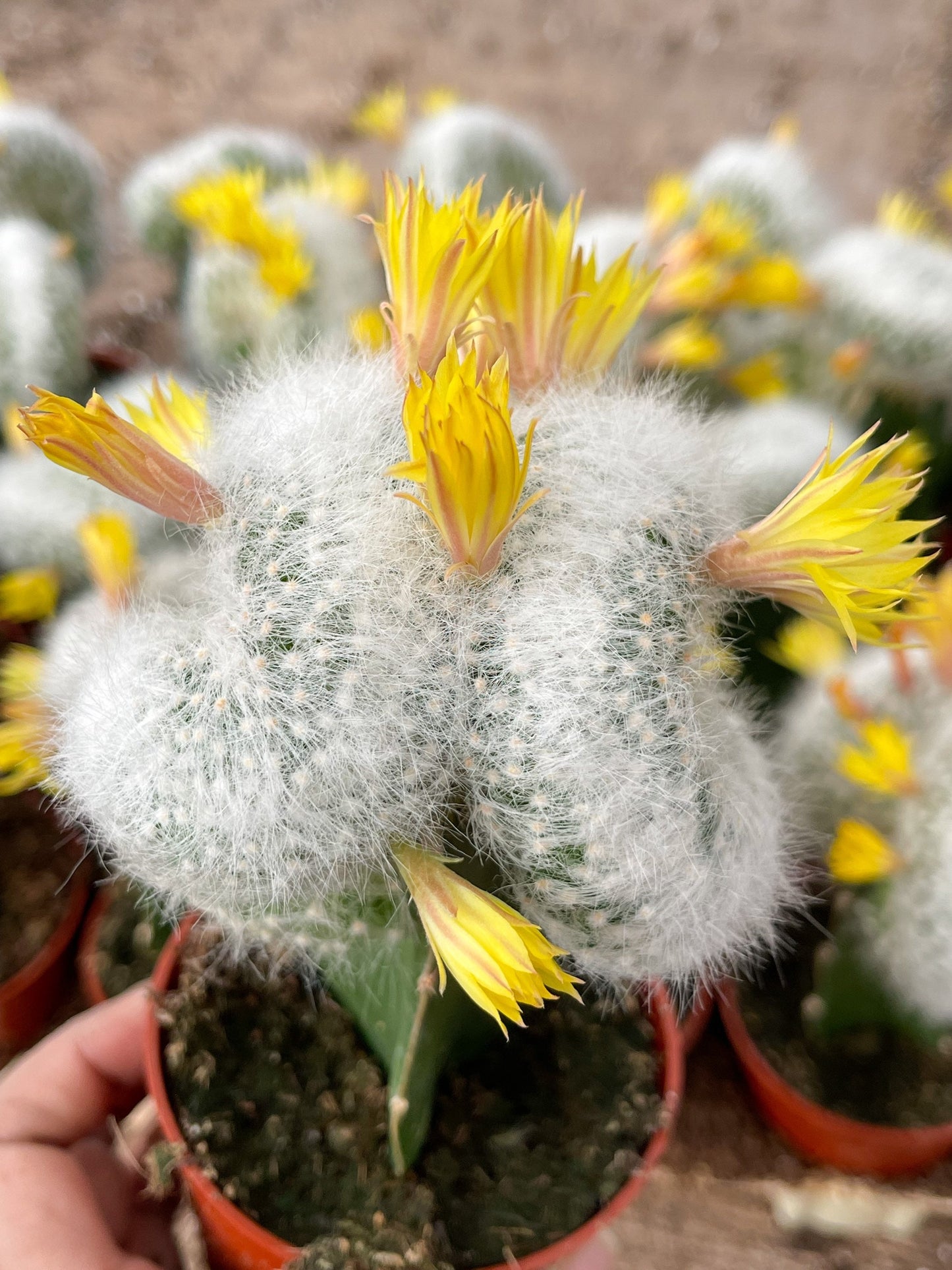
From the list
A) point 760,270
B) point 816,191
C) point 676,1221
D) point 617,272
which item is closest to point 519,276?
point 617,272

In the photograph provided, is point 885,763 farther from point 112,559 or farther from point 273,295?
point 273,295

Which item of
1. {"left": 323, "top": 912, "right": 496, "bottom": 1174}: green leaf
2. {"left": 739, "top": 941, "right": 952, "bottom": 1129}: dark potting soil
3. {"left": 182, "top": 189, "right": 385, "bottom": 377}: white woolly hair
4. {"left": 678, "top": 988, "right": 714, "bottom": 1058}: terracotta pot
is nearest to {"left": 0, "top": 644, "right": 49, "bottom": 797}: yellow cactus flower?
{"left": 323, "top": 912, "right": 496, "bottom": 1174}: green leaf

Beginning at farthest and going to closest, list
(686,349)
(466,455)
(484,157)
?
(484,157), (686,349), (466,455)

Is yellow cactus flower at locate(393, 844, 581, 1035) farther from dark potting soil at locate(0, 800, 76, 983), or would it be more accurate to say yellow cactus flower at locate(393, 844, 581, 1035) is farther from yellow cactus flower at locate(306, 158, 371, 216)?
yellow cactus flower at locate(306, 158, 371, 216)

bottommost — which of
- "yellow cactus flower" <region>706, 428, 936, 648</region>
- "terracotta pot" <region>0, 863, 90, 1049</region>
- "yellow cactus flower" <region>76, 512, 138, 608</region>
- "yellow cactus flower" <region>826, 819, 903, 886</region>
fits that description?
"terracotta pot" <region>0, 863, 90, 1049</region>

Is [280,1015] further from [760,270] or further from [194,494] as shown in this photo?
[760,270]

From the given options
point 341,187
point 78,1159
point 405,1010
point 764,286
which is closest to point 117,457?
point 405,1010
